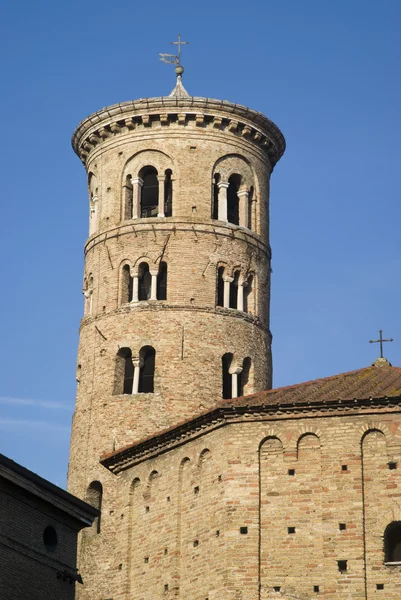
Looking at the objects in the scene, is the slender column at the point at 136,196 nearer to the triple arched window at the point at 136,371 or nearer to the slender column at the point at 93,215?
the slender column at the point at 93,215

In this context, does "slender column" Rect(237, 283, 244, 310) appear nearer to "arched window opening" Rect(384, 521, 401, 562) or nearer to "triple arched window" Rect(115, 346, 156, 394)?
"triple arched window" Rect(115, 346, 156, 394)

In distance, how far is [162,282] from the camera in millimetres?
46469

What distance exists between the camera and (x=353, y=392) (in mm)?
34062

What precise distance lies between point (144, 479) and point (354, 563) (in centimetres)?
753

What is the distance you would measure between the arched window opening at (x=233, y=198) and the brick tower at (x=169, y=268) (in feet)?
0.11

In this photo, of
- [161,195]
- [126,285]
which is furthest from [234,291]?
[161,195]

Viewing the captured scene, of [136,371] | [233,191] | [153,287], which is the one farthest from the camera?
[233,191]

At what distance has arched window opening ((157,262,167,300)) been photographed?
46.3 meters

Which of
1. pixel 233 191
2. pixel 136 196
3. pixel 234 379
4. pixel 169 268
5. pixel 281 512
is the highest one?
pixel 233 191

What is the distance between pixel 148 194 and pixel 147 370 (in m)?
6.60

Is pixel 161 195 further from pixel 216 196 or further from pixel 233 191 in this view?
pixel 233 191

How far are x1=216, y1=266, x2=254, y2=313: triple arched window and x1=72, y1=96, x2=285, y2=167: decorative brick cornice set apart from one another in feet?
16.6

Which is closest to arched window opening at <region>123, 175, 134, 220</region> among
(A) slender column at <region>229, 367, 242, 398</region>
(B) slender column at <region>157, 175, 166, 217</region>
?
(B) slender column at <region>157, 175, 166, 217</region>

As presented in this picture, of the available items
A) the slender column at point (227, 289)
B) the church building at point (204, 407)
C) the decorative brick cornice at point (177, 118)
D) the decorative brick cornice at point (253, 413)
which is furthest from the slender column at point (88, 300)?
the decorative brick cornice at point (253, 413)
